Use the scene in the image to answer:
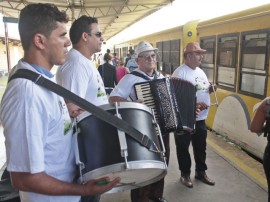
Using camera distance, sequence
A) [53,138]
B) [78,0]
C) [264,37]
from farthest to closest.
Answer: [78,0] < [264,37] < [53,138]

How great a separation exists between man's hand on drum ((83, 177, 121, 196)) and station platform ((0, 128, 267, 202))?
6.42 ft

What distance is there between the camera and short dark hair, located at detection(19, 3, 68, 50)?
1.12 metres

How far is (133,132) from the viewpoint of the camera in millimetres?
1249

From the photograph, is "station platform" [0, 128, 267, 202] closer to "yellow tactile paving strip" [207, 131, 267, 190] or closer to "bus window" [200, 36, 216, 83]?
"yellow tactile paving strip" [207, 131, 267, 190]

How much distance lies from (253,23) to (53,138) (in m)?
3.93

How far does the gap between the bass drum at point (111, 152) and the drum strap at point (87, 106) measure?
0.03 metres

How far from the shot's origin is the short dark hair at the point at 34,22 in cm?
112

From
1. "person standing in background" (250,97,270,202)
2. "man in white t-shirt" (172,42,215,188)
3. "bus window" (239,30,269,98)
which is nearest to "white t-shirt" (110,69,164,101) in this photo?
"man in white t-shirt" (172,42,215,188)

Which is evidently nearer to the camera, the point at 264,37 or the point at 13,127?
the point at 13,127

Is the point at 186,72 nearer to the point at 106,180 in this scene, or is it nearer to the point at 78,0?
the point at 106,180

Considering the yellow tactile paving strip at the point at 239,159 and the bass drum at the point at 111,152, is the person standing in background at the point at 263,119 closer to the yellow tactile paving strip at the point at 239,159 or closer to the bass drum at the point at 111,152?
the bass drum at the point at 111,152

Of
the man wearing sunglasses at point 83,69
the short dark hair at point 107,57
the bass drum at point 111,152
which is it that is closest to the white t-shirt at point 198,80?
the man wearing sunglasses at point 83,69

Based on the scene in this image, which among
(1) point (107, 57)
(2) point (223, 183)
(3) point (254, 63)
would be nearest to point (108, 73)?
(1) point (107, 57)

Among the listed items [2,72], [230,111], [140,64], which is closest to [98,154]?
[140,64]
